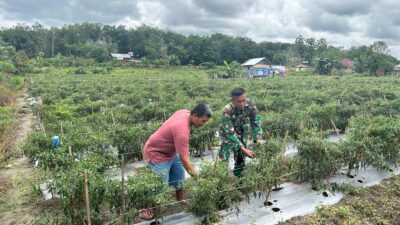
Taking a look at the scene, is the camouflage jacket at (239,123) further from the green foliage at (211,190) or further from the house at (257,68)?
the house at (257,68)

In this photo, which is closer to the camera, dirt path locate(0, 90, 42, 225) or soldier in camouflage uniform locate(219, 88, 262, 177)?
soldier in camouflage uniform locate(219, 88, 262, 177)

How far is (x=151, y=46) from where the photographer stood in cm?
6206

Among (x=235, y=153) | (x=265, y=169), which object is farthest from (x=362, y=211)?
(x=235, y=153)

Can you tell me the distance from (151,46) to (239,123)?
5942 centimetres

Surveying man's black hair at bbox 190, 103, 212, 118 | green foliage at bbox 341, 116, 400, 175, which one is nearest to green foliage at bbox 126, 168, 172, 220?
man's black hair at bbox 190, 103, 212, 118

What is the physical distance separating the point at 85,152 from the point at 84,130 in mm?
922

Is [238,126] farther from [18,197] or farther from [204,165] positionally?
[18,197]

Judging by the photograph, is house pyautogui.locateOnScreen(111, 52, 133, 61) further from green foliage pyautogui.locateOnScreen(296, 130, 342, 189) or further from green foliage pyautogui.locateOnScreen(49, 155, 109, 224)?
green foliage pyautogui.locateOnScreen(49, 155, 109, 224)

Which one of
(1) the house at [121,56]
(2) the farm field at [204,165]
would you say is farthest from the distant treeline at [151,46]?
(2) the farm field at [204,165]

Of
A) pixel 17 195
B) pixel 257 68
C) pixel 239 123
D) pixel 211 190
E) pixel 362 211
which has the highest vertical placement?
pixel 257 68

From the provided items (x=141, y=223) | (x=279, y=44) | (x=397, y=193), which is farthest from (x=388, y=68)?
(x=141, y=223)

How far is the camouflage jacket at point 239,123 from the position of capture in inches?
186

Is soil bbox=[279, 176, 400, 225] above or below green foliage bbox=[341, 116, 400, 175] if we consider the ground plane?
below

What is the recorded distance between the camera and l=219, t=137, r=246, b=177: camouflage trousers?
4.79 meters
